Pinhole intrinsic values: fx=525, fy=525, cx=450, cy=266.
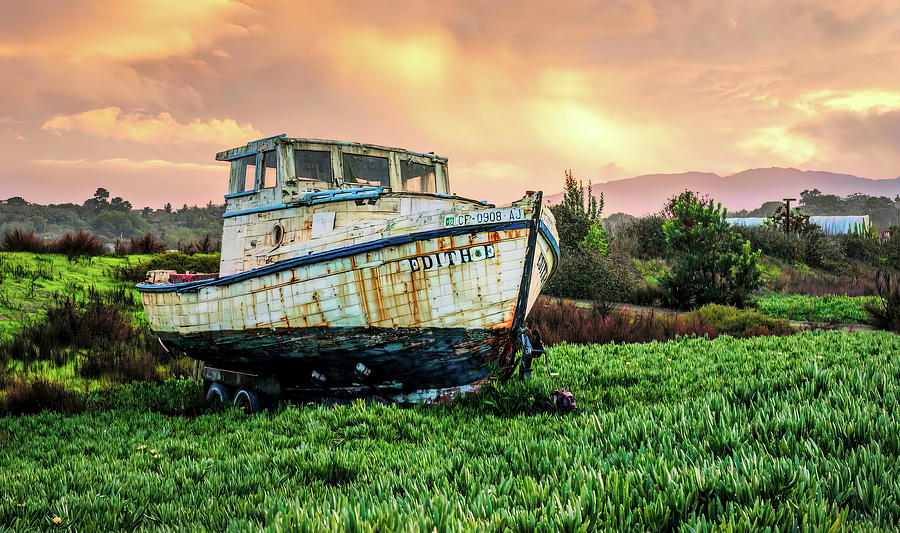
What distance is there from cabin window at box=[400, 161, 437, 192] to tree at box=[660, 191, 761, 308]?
14.1 meters

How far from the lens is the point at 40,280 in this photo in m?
16.7

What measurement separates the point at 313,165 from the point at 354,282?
9.12ft

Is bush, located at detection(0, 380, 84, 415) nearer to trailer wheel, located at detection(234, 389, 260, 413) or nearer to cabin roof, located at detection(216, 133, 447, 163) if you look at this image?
trailer wheel, located at detection(234, 389, 260, 413)

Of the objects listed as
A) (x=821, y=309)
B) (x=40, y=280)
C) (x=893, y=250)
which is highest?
(x=40, y=280)

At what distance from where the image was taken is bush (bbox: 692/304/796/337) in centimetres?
1424

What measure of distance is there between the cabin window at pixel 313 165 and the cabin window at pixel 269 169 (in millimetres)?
419

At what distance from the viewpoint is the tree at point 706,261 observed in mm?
19875

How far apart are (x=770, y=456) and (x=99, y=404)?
9.87 m

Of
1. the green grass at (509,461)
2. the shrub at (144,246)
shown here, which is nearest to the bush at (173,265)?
the shrub at (144,246)

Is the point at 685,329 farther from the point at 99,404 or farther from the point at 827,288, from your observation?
the point at 827,288

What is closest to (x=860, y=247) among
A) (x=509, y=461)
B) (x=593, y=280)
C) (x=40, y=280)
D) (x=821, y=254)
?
(x=821, y=254)

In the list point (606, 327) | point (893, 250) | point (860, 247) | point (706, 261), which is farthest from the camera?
point (860, 247)

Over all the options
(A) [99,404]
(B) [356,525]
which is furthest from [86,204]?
(B) [356,525]

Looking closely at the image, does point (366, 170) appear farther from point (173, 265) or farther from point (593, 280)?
point (593, 280)
